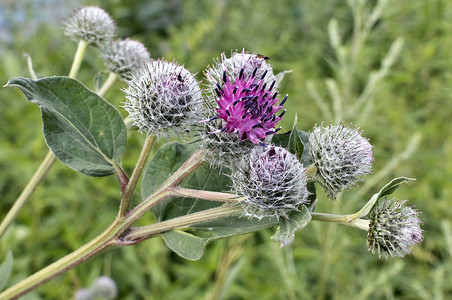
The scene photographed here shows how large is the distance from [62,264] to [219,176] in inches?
23.7

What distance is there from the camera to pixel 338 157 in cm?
140

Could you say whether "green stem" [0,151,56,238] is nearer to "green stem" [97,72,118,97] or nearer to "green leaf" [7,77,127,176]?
"green leaf" [7,77,127,176]

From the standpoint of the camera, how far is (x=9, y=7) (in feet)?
16.9

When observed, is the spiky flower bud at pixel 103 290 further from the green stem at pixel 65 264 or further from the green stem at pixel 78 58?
the green stem at pixel 78 58

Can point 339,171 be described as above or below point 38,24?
below

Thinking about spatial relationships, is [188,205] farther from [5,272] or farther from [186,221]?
[5,272]

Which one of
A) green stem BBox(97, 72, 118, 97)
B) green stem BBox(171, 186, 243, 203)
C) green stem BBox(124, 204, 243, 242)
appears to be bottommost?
green stem BBox(124, 204, 243, 242)

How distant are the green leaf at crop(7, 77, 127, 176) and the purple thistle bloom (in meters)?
0.35

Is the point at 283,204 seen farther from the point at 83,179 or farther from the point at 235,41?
the point at 235,41

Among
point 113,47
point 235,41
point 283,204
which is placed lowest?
point 283,204

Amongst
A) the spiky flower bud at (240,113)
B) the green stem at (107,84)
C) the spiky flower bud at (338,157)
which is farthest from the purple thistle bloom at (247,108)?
the green stem at (107,84)

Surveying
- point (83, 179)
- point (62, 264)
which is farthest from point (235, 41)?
point (62, 264)

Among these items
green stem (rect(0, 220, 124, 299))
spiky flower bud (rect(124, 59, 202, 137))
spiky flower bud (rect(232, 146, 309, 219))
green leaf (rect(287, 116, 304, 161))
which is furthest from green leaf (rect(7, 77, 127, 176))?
green leaf (rect(287, 116, 304, 161))

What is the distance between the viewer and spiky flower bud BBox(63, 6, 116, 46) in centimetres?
201
